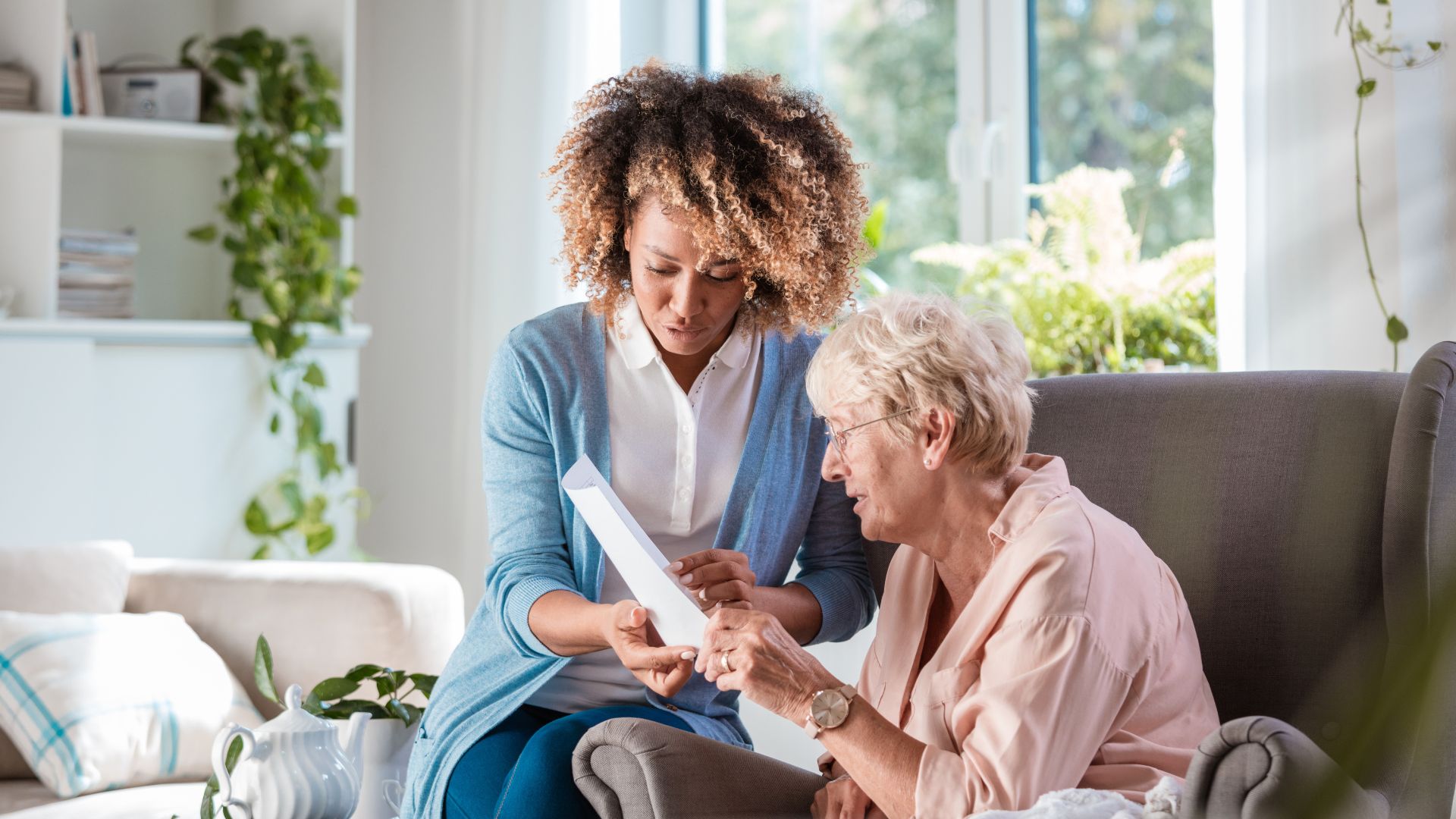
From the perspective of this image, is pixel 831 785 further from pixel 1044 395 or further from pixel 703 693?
pixel 1044 395

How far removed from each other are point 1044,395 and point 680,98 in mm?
655

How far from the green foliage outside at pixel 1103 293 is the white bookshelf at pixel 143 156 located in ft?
5.48

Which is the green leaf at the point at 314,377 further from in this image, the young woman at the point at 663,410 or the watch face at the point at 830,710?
the watch face at the point at 830,710

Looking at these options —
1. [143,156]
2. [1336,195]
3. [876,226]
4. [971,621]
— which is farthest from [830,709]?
[143,156]

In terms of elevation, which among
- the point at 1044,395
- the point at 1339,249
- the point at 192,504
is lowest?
the point at 192,504

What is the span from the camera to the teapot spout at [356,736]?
5.29ft

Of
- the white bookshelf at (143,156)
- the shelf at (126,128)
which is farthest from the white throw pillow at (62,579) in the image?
the shelf at (126,128)

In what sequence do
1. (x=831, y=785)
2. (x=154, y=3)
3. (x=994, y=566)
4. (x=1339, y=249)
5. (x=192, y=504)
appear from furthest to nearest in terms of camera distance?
(x=154, y=3), (x=192, y=504), (x=1339, y=249), (x=831, y=785), (x=994, y=566)

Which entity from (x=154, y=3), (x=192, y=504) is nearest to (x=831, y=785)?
(x=192, y=504)

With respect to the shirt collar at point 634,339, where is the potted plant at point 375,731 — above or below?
below

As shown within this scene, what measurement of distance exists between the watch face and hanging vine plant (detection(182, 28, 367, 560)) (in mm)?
2183

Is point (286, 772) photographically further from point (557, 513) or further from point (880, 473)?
point (880, 473)

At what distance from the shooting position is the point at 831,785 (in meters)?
1.51

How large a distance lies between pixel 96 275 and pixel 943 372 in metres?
2.29
